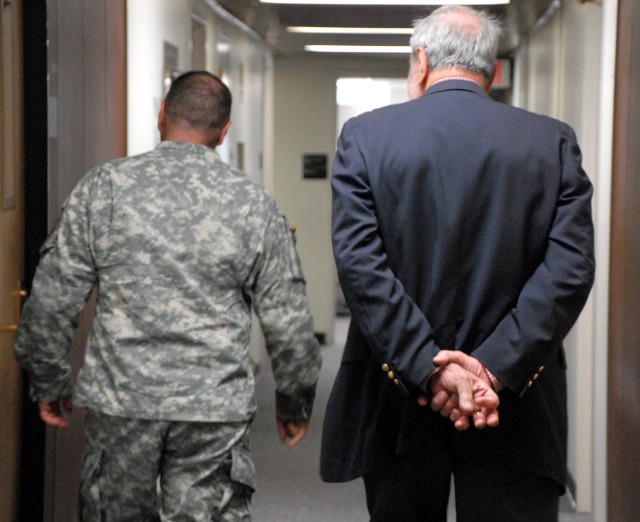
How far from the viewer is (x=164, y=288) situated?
226 cm

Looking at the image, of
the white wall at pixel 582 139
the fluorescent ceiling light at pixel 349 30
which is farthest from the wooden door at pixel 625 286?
the fluorescent ceiling light at pixel 349 30

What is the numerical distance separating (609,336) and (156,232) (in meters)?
1.58

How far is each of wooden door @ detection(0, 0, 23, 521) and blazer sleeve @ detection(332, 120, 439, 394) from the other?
104 centimetres

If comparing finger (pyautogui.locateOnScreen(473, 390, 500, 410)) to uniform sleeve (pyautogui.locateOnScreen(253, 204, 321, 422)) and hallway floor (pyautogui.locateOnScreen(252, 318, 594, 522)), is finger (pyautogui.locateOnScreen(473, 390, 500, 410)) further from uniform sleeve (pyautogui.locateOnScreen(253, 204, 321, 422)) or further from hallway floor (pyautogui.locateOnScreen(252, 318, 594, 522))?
hallway floor (pyautogui.locateOnScreen(252, 318, 594, 522))

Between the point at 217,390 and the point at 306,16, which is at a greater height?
the point at 306,16

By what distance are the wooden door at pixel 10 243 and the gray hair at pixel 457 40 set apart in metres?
1.06

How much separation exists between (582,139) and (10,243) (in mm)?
2242

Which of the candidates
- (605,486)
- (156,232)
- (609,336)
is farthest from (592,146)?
(156,232)

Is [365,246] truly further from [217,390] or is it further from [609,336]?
[609,336]

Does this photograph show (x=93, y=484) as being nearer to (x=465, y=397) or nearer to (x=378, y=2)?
(x=465, y=397)

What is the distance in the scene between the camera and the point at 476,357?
1917mm

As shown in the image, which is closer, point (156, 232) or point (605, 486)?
point (156, 232)

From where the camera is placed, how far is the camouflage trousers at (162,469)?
227 cm

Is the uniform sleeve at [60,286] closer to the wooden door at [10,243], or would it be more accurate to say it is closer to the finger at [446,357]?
the wooden door at [10,243]
